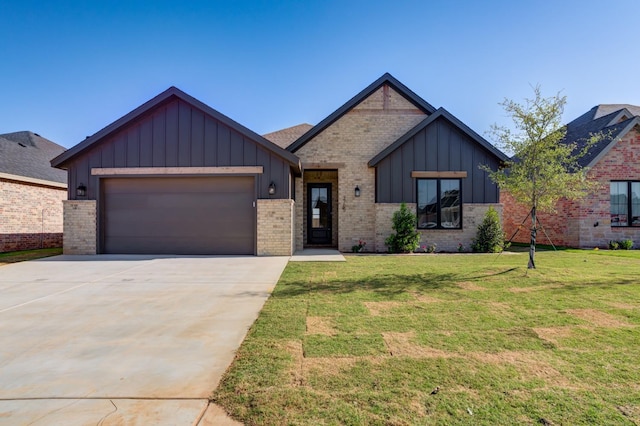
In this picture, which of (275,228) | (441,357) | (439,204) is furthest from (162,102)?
(441,357)

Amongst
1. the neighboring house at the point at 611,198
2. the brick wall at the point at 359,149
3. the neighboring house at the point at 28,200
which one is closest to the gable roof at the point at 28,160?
the neighboring house at the point at 28,200

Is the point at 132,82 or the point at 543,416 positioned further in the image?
the point at 132,82

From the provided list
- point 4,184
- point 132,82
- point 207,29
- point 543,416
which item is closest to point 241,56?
point 207,29

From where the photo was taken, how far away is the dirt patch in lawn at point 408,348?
9.23 ft

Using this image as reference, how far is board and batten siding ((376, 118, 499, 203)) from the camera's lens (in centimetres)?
1145

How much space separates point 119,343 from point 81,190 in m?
9.50

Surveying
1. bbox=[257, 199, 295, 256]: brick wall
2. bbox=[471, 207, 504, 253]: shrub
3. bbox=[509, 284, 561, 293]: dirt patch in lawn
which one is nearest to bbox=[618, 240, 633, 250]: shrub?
bbox=[471, 207, 504, 253]: shrub

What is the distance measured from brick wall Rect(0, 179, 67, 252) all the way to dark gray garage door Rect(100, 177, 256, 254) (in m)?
4.45

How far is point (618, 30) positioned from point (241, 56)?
489 inches

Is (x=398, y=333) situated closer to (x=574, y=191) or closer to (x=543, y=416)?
(x=543, y=416)

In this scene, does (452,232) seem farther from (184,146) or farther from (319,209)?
(184,146)

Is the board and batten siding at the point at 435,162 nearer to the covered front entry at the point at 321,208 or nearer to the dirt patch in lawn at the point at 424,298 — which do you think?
the covered front entry at the point at 321,208

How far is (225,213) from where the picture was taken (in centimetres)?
1030

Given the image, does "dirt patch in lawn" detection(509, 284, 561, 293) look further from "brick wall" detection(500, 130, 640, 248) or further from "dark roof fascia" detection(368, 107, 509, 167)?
"brick wall" detection(500, 130, 640, 248)
